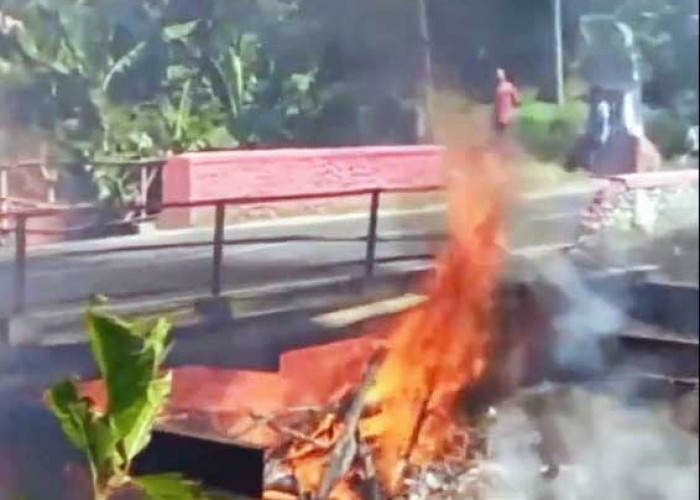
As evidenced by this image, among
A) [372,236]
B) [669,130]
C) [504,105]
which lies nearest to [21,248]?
[372,236]

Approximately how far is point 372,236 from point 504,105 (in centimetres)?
16

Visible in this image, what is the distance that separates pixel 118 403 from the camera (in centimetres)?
136

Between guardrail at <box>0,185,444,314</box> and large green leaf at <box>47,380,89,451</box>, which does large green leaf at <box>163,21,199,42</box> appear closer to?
guardrail at <box>0,185,444,314</box>

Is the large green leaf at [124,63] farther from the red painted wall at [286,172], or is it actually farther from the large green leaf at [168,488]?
the large green leaf at [168,488]

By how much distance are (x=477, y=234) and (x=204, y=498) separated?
34 centimetres

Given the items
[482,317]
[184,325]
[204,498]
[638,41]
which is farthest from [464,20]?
[204,498]

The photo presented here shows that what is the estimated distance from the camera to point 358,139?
1422 millimetres

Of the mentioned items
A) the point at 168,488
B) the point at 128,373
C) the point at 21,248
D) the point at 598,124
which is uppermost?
the point at 598,124

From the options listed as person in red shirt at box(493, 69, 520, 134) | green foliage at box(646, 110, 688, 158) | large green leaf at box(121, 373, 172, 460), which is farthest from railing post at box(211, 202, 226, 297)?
green foliage at box(646, 110, 688, 158)

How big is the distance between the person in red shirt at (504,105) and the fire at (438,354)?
3 centimetres

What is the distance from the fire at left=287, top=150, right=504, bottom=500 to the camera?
1421 mm

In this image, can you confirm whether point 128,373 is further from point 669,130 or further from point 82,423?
point 669,130

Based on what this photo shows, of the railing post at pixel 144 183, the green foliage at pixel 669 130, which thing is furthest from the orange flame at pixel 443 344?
the railing post at pixel 144 183

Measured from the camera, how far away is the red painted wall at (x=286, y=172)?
4.66 feet
